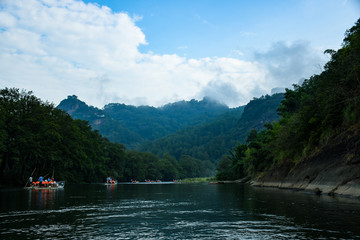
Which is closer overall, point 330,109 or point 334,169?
point 334,169

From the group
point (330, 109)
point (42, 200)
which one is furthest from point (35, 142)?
point (330, 109)

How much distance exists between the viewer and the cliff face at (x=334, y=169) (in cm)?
2388

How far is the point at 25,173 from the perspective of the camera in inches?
2625

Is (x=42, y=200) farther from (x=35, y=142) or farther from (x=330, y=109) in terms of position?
(x=35, y=142)

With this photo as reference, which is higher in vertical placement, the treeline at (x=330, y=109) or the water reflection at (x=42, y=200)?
the treeline at (x=330, y=109)

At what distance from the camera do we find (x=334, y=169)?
27.0 m

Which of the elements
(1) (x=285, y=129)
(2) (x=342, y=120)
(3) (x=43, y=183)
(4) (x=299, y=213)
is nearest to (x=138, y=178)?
(3) (x=43, y=183)

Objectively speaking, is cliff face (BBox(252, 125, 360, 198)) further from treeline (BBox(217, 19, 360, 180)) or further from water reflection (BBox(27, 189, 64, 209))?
water reflection (BBox(27, 189, 64, 209))

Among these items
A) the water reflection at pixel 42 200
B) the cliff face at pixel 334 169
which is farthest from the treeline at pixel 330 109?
the water reflection at pixel 42 200

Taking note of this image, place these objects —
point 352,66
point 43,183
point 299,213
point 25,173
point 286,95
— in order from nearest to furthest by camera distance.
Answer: point 299,213, point 352,66, point 43,183, point 25,173, point 286,95

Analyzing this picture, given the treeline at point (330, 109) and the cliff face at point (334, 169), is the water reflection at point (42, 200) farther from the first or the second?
the treeline at point (330, 109)

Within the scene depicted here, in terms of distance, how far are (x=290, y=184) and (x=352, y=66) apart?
17.2 metres

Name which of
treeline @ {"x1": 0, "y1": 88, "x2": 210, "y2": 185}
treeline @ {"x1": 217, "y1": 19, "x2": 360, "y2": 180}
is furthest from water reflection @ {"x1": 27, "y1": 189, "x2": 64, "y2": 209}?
treeline @ {"x1": 217, "y1": 19, "x2": 360, "y2": 180}

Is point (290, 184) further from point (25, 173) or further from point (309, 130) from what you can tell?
point (25, 173)
